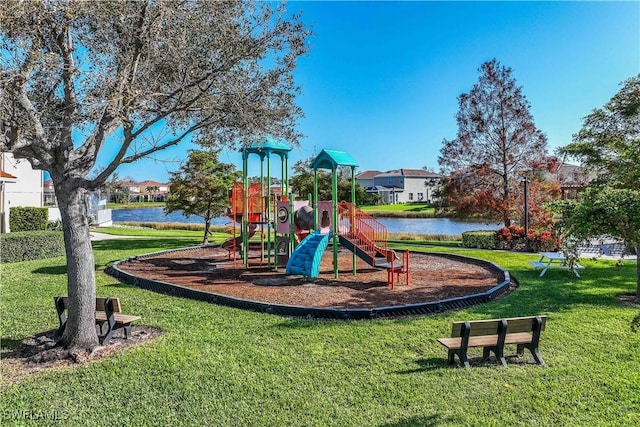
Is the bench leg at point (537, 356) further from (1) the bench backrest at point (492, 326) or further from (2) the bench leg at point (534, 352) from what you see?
(1) the bench backrest at point (492, 326)

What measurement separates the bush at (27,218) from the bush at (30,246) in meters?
5.76

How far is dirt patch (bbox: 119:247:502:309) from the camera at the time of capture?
913 cm

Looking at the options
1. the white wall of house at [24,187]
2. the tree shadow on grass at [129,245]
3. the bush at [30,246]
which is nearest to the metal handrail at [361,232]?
the tree shadow on grass at [129,245]

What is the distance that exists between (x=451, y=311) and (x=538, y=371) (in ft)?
9.12

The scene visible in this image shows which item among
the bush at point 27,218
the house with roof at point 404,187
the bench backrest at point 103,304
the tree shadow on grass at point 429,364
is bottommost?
the tree shadow on grass at point 429,364

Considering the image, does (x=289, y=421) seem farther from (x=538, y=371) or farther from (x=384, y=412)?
(x=538, y=371)

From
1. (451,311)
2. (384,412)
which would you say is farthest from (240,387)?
(451,311)

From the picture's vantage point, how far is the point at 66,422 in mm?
3951

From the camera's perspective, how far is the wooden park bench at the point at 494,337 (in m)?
5.27

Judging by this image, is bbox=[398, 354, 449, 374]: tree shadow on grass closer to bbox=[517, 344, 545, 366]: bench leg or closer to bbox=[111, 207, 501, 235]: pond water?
bbox=[517, 344, 545, 366]: bench leg

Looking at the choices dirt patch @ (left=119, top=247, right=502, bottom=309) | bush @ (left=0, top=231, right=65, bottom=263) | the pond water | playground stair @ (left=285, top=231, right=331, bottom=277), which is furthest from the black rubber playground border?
the pond water

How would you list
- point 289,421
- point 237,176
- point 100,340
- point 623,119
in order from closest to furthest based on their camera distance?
point 289,421 → point 100,340 → point 623,119 → point 237,176

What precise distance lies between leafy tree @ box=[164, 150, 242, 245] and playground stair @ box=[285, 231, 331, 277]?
32.3 feet

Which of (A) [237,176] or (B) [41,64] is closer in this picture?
(B) [41,64]
